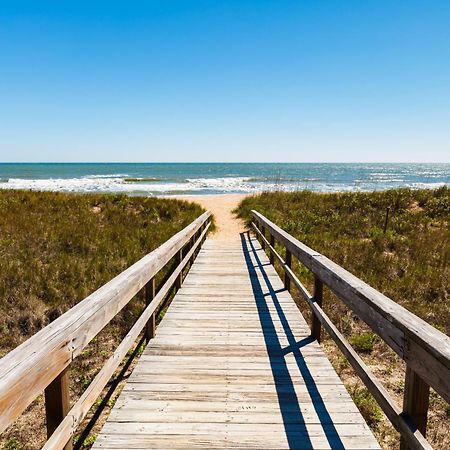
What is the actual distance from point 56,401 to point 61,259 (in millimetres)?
7126

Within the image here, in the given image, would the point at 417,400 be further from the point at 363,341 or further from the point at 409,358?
the point at 363,341

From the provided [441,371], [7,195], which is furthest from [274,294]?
[7,195]

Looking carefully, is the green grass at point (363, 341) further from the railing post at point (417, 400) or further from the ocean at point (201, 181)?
the ocean at point (201, 181)

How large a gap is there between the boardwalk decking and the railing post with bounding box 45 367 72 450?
78 cm

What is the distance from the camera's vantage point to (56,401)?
5.91ft

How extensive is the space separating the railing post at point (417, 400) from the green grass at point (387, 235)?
15.2ft

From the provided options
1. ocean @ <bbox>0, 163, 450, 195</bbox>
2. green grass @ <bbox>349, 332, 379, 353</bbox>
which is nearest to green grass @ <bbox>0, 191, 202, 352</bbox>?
green grass @ <bbox>349, 332, 379, 353</bbox>

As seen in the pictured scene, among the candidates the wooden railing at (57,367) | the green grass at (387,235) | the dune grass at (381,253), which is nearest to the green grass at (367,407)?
the dune grass at (381,253)

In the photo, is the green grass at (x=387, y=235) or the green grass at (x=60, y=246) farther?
the green grass at (x=387, y=235)

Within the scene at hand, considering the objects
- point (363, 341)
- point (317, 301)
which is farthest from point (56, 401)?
point (363, 341)

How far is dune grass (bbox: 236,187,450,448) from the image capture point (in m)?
4.38

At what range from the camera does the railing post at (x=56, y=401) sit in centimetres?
178

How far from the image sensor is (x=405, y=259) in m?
9.19

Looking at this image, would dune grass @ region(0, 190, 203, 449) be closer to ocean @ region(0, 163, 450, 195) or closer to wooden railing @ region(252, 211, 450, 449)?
wooden railing @ region(252, 211, 450, 449)
